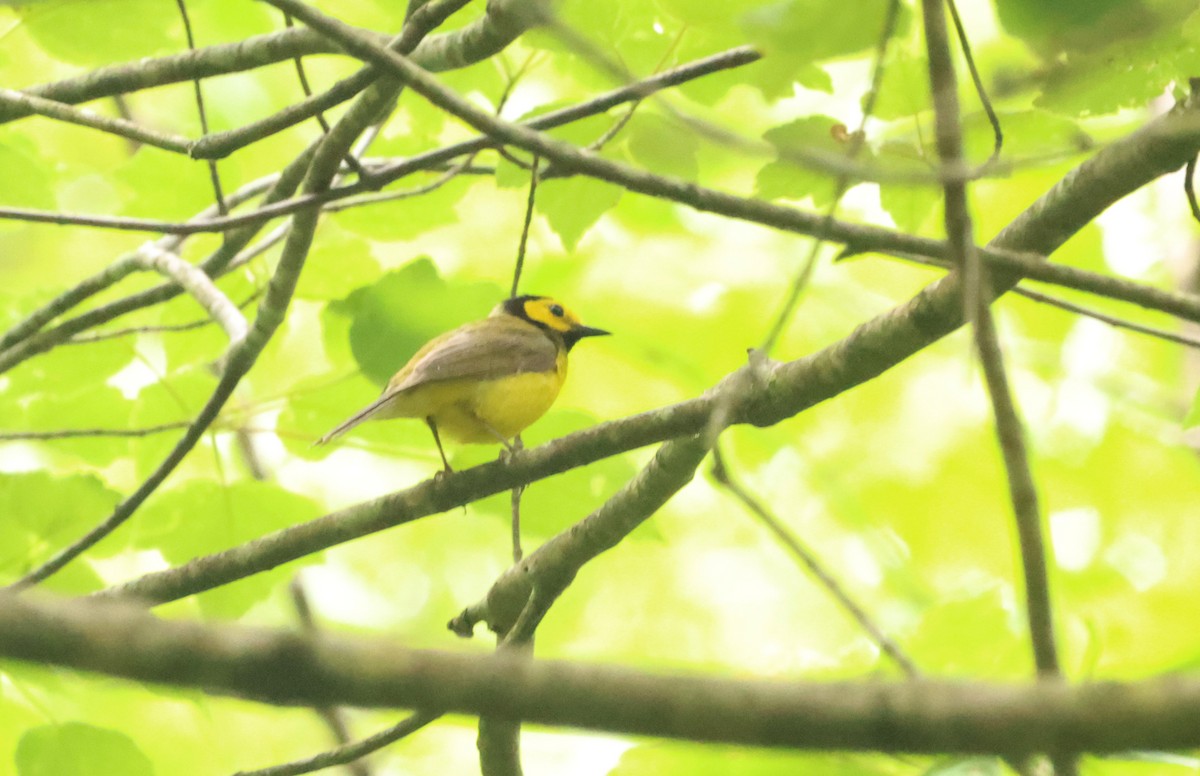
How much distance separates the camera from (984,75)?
3699mm

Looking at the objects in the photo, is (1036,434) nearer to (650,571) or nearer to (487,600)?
(650,571)

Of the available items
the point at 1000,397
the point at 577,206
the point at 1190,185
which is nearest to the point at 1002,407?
the point at 1000,397

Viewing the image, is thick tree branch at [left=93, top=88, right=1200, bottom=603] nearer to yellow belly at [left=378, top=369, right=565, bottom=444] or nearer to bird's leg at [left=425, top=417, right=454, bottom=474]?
bird's leg at [left=425, top=417, right=454, bottom=474]

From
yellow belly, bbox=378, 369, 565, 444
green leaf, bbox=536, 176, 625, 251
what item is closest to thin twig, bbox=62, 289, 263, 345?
yellow belly, bbox=378, 369, 565, 444

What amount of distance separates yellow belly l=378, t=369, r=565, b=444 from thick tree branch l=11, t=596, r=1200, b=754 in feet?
11.7

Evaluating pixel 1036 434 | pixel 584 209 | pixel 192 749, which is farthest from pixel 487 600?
pixel 1036 434

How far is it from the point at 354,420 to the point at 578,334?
7.37ft

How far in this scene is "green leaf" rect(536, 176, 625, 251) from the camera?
368cm

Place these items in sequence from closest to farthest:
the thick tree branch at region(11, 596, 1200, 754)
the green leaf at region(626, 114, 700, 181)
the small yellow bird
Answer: the thick tree branch at region(11, 596, 1200, 754), the green leaf at region(626, 114, 700, 181), the small yellow bird

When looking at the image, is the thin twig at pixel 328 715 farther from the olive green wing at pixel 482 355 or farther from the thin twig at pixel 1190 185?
the thin twig at pixel 1190 185

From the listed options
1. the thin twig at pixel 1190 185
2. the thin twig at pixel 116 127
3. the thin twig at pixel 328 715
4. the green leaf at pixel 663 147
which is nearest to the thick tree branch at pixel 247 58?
the thin twig at pixel 116 127

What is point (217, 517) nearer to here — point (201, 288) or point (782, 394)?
point (201, 288)

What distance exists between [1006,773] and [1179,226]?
5.78 metres

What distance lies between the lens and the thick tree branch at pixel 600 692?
3.36 feet
